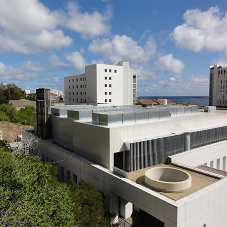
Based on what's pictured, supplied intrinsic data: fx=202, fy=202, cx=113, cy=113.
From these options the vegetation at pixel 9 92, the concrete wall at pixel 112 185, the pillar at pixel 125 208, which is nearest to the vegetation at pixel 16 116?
the vegetation at pixel 9 92

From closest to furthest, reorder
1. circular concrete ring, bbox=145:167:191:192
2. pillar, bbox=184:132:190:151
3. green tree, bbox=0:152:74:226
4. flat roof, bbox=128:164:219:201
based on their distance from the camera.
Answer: green tree, bbox=0:152:74:226 < flat roof, bbox=128:164:219:201 < circular concrete ring, bbox=145:167:191:192 < pillar, bbox=184:132:190:151

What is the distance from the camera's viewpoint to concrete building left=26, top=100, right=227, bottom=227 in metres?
13.4

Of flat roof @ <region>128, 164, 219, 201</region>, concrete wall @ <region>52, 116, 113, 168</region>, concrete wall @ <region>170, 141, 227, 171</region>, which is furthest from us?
concrete wall @ <region>170, 141, 227, 171</region>

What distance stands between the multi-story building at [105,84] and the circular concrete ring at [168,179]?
2174 inches

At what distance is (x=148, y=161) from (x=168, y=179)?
9.50ft

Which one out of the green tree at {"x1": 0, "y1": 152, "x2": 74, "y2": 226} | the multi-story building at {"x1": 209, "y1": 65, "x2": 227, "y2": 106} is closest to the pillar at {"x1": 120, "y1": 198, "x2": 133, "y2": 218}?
the green tree at {"x1": 0, "y1": 152, "x2": 74, "y2": 226}

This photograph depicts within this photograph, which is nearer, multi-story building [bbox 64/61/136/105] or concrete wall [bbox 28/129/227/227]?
concrete wall [bbox 28/129/227/227]

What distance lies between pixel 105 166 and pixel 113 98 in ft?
184

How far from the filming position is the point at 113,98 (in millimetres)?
73000

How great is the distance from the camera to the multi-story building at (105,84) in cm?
6981

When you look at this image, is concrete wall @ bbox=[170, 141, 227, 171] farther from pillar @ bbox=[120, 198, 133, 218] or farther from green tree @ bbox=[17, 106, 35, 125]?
green tree @ bbox=[17, 106, 35, 125]

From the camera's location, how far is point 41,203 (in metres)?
10.6

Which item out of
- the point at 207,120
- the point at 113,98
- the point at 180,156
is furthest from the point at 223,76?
Result: the point at 180,156

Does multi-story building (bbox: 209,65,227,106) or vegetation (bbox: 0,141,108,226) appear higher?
multi-story building (bbox: 209,65,227,106)
